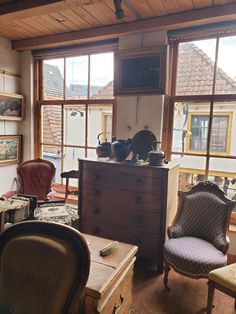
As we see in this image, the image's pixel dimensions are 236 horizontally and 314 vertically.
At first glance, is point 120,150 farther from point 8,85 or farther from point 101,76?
point 8,85

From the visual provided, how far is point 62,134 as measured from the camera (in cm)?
359

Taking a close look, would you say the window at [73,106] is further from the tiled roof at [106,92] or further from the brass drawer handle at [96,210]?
the brass drawer handle at [96,210]

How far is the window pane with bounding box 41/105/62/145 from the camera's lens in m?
3.61

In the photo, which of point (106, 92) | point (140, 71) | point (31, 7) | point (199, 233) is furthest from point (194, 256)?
point (31, 7)

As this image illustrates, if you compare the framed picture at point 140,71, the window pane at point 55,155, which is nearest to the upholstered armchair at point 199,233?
the framed picture at point 140,71

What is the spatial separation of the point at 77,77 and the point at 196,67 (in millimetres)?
1563

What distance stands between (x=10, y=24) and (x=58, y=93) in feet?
3.29

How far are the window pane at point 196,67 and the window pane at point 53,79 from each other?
1649mm

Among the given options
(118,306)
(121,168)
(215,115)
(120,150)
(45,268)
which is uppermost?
(215,115)

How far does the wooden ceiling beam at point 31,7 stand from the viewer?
218 centimetres

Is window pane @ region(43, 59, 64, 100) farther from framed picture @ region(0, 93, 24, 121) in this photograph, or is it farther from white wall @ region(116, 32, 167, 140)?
white wall @ region(116, 32, 167, 140)

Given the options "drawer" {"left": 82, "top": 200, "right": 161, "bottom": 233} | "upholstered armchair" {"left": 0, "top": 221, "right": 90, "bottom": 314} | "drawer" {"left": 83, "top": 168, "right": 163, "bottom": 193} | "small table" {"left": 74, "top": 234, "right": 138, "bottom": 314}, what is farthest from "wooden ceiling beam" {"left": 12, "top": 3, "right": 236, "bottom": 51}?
"upholstered armchair" {"left": 0, "top": 221, "right": 90, "bottom": 314}

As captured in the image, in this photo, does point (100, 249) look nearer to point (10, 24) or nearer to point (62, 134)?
point (62, 134)

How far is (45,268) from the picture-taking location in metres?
0.91
